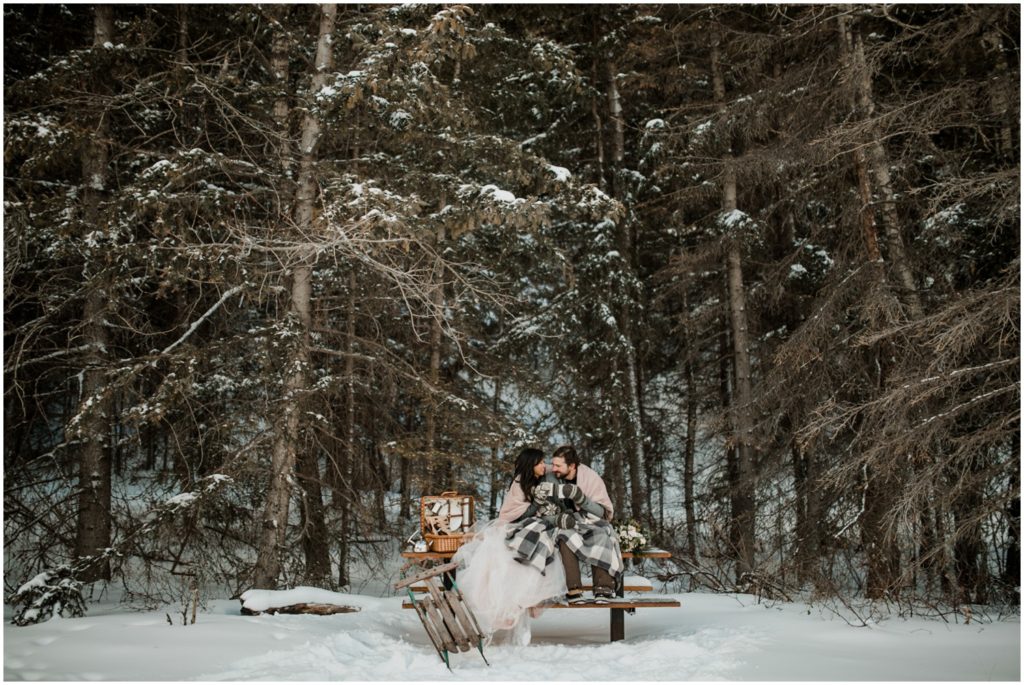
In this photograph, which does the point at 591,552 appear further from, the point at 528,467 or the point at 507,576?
the point at 528,467

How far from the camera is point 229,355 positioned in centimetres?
1015

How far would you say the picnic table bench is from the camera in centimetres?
641

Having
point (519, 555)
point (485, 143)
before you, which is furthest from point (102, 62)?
point (519, 555)

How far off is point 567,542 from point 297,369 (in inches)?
148

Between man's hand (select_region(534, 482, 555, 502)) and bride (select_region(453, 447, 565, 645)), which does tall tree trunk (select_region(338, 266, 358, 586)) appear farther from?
bride (select_region(453, 447, 565, 645))

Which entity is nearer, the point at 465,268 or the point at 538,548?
the point at 538,548

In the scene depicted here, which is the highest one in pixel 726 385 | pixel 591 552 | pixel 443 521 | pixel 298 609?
pixel 726 385

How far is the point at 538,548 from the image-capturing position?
6422mm

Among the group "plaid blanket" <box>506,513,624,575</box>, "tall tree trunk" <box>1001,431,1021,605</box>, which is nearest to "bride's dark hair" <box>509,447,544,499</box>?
"plaid blanket" <box>506,513,624,575</box>

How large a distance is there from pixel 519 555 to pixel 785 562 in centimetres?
472

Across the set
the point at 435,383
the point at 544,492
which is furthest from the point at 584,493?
the point at 435,383

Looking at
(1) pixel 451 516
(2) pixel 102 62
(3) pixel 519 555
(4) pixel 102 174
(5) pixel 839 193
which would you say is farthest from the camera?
(5) pixel 839 193

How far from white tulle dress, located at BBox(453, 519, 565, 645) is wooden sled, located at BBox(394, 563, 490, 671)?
26cm

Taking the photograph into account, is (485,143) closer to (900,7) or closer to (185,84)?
(185,84)
